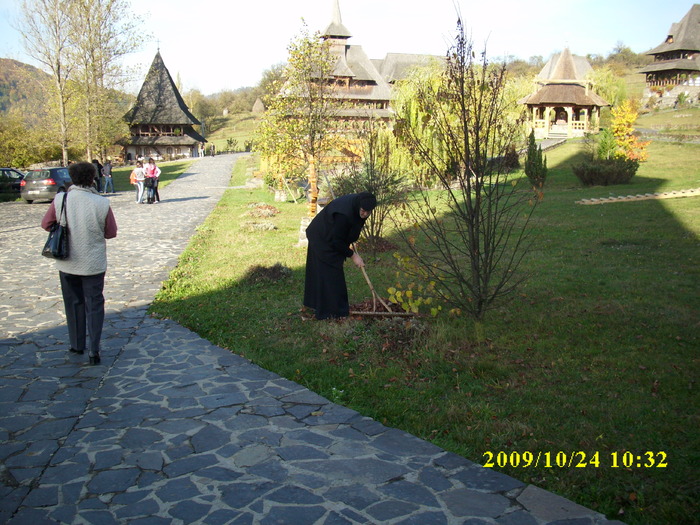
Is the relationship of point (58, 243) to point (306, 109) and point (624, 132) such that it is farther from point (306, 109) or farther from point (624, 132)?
point (624, 132)

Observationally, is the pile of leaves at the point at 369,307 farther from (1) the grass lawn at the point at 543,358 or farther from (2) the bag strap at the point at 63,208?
(2) the bag strap at the point at 63,208

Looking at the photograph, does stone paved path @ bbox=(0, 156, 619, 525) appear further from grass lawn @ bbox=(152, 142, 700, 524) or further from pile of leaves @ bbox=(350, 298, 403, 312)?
pile of leaves @ bbox=(350, 298, 403, 312)

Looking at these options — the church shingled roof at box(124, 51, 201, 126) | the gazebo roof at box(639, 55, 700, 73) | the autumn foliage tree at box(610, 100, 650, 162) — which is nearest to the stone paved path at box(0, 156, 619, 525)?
the autumn foliage tree at box(610, 100, 650, 162)

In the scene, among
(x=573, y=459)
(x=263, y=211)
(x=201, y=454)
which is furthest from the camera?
(x=263, y=211)

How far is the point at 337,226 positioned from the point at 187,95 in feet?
302

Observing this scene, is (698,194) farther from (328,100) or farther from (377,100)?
(377,100)

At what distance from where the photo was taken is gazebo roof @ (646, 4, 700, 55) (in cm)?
6147

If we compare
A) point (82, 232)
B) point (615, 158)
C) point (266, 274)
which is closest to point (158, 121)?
point (615, 158)

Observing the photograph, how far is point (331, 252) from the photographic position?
22.3 feet

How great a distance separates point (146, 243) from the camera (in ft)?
44.2

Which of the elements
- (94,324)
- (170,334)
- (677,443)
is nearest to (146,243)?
(170,334)

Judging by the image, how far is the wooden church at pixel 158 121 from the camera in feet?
188

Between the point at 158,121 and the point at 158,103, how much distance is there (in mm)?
2455

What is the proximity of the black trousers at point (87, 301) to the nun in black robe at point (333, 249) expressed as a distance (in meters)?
2.47
